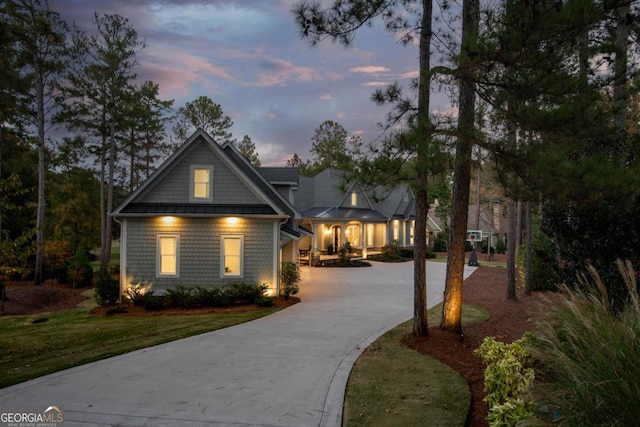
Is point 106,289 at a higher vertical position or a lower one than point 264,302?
higher

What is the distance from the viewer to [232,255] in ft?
42.8

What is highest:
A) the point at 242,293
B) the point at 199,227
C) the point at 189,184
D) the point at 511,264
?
the point at 189,184

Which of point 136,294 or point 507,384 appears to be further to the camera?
point 136,294

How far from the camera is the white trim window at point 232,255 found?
12898 millimetres

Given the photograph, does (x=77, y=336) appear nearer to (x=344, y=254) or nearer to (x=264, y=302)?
(x=264, y=302)

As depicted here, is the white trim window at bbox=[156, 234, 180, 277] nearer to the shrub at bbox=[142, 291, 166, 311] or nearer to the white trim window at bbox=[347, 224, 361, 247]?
the shrub at bbox=[142, 291, 166, 311]

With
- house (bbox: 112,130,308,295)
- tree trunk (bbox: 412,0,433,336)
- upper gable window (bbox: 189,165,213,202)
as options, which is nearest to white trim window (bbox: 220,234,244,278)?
house (bbox: 112,130,308,295)

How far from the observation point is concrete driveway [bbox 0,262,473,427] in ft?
14.7

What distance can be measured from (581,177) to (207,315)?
1002cm

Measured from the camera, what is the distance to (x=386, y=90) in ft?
24.2

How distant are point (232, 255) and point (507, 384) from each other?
34.6 ft

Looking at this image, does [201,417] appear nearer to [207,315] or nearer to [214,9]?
[207,315]

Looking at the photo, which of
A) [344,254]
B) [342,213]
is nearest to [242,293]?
[344,254]

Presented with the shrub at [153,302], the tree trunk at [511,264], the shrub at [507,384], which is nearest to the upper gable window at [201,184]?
the shrub at [153,302]
